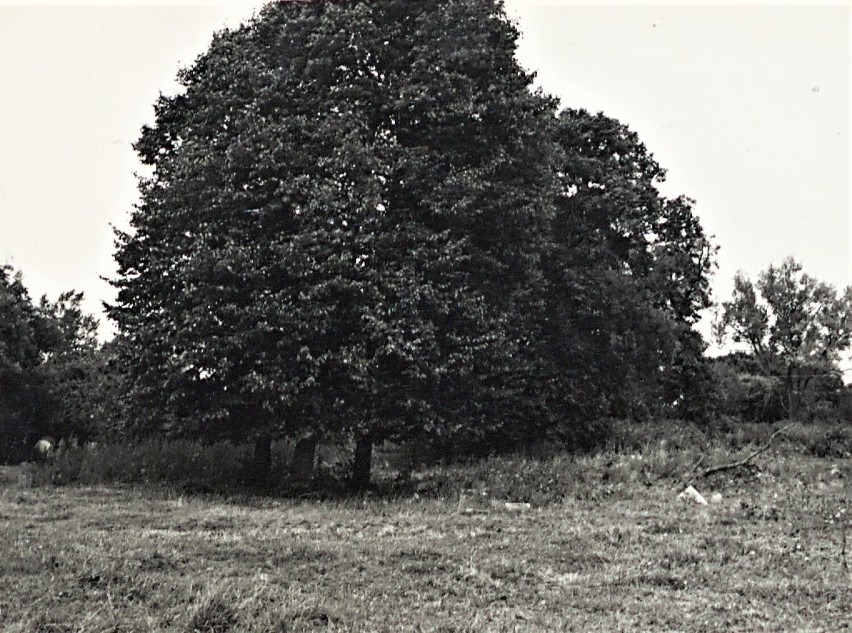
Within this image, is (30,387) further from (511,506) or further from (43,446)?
(511,506)

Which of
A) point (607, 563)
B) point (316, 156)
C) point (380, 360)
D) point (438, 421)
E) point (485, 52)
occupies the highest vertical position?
point (485, 52)

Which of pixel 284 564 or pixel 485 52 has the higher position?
pixel 485 52

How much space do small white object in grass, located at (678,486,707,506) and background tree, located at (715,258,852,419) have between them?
43.3 m

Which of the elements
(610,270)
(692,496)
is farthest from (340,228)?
(610,270)

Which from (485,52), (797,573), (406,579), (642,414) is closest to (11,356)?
(485,52)

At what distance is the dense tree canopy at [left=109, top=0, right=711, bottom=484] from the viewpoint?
1672 cm

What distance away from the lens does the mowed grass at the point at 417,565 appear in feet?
23.5

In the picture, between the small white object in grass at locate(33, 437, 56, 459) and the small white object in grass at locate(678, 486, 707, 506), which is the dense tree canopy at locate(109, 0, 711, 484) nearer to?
the small white object in grass at locate(678, 486, 707, 506)

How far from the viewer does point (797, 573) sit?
9375mm

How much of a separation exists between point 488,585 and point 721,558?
Answer: 11.6 ft

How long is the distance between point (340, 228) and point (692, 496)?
9412 mm

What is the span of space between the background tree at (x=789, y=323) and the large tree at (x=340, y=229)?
143ft

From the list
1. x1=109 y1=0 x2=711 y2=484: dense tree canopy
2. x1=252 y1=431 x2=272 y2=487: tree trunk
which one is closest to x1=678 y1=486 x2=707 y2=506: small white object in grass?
x1=109 y1=0 x2=711 y2=484: dense tree canopy

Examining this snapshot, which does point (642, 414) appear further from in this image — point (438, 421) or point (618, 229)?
point (438, 421)
